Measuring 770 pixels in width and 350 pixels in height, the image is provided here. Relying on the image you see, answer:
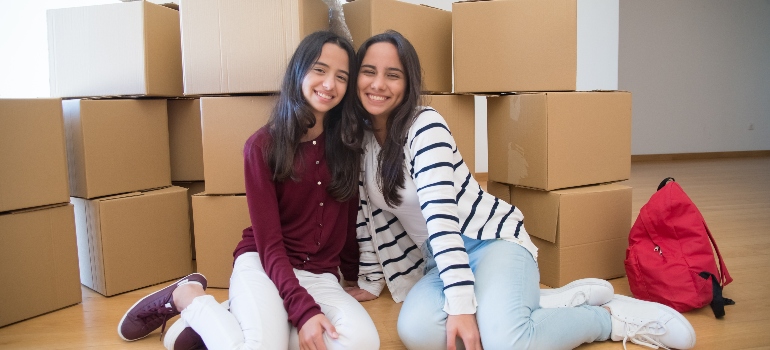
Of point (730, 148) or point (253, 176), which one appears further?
point (730, 148)

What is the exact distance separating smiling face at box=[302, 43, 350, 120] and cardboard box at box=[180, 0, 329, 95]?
0.81 feet

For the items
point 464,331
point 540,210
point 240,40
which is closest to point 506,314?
point 464,331

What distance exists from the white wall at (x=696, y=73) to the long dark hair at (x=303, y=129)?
4077 millimetres

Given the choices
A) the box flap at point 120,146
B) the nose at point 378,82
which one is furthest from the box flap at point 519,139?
the box flap at point 120,146

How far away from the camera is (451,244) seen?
1.01 meters

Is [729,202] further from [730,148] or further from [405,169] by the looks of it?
[730,148]

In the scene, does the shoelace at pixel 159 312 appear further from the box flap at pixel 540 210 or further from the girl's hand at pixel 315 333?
the box flap at pixel 540 210

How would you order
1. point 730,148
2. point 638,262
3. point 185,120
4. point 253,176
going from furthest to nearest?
point 730,148 → point 185,120 → point 638,262 → point 253,176

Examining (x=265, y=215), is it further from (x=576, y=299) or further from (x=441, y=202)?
(x=576, y=299)

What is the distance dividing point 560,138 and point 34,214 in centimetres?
134

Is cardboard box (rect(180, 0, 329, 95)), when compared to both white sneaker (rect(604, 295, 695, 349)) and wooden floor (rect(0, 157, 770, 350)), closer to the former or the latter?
wooden floor (rect(0, 157, 770, 350))

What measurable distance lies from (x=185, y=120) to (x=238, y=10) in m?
0.50

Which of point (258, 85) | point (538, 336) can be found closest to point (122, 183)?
point (258, 85)

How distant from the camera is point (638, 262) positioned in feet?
4.33
